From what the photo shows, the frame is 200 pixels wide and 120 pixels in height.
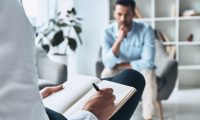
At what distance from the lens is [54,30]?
3.61 m

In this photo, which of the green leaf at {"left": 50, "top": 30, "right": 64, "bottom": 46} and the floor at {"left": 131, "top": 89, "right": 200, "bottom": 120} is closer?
the floor at {"left": 131, "top": 89, "right": 200, "bottom": 120}

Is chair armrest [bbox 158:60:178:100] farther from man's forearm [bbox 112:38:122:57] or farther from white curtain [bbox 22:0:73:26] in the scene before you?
white curtain [bbox 22:0:73:26]

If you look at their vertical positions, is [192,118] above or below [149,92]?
below

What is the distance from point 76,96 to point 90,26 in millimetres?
3157

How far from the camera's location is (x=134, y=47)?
103 inches

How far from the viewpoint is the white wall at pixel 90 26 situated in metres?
4.14

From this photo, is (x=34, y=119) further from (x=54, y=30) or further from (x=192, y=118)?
(x=54, y=30)

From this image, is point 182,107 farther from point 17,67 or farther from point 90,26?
point 17,67

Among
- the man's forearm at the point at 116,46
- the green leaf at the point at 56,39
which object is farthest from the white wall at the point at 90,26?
the man's forearm at the point at 116,46

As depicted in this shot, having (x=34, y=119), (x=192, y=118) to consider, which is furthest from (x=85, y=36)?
(x=34, y=119)

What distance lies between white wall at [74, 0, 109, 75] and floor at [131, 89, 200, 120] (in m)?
1.18

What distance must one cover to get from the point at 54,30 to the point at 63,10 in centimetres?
60

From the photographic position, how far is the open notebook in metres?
1.01

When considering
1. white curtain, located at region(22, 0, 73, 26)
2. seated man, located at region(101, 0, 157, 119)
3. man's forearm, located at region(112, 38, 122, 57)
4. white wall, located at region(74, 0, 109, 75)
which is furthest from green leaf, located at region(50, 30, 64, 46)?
man's forearm, located at region(112, 38, 122, 57)
